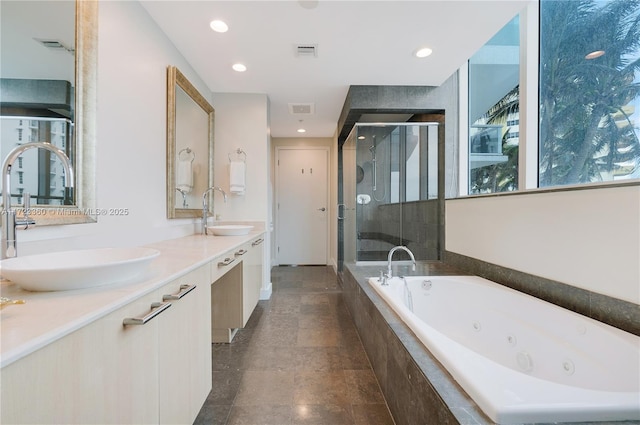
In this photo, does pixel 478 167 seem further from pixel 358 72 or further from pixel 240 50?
pixel 240 50

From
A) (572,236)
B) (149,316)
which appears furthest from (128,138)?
(572,236)

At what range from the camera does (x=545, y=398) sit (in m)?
0.70

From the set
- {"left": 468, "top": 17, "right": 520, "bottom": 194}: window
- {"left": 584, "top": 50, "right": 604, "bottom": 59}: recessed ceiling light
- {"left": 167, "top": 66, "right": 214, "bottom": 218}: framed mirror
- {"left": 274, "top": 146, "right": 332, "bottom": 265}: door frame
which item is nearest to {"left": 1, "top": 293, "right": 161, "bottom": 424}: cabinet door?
{"left": 167, "top": 66, "right": 214, "bottom": 218}: framed mirror

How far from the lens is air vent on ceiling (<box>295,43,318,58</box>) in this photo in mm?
2023

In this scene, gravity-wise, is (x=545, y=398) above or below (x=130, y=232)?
below

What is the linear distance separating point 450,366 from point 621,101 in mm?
1553

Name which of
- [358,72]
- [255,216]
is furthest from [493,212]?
[255,216]

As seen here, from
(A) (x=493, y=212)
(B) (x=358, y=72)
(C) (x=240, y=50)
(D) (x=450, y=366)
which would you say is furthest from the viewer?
(B) (x=358, y=72)

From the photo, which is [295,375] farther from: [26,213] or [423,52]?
[423,52]

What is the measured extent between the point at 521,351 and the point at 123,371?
168 cm

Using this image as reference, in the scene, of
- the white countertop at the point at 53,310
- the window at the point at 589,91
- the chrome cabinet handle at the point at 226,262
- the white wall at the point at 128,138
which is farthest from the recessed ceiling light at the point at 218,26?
the window at the point at 589,91

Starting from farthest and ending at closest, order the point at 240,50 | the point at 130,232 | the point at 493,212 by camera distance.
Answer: the point at 240,50 → the point at 493,212 → the point at 130,232

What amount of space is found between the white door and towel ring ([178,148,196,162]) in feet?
7.47

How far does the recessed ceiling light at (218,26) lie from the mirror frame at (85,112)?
0.70 metres
